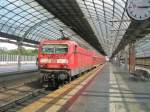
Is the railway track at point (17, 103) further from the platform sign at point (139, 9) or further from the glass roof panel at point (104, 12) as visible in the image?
the glass roof panel at point (104, 12)

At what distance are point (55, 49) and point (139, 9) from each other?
9.92m

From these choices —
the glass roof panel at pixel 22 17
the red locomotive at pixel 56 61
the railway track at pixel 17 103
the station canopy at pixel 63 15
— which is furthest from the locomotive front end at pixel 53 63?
the glass roof panel at pixel 22 17

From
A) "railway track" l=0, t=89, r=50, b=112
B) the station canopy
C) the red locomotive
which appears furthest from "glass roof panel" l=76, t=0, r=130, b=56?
"railway track" l=0, t=89, r=50, b=112

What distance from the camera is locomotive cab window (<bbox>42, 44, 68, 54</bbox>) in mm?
21766

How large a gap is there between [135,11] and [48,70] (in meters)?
9.86

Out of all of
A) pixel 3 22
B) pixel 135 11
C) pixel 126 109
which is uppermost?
pixel 3 22

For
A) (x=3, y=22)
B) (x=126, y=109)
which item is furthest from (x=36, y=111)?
(x=3, y=22)

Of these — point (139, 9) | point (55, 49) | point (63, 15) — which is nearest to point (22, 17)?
point (63, 15)

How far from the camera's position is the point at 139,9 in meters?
12.9

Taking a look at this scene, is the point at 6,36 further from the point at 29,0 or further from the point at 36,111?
the point at 36,111

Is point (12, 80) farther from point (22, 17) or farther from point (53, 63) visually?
point (22, 17)

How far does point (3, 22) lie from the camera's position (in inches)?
1751

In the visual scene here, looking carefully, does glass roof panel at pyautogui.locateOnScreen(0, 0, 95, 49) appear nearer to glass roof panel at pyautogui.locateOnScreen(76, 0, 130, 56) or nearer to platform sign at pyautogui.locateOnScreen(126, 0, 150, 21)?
glass roof panel at pyautogui.locateOnScreen(76, 0, 130, 56)

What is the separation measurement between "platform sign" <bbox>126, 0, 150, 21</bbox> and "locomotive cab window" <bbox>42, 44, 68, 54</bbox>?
30.7ft
